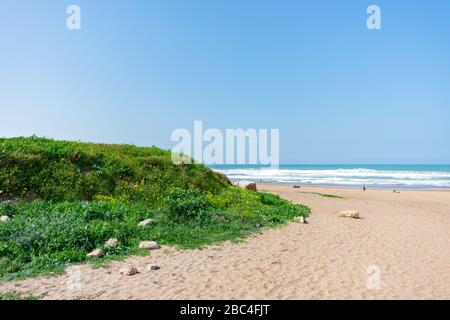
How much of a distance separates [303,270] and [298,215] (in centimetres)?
1032

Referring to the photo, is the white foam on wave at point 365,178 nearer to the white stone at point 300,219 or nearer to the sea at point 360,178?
the sea at point 360,178

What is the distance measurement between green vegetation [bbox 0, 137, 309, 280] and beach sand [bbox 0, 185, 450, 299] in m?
1.00

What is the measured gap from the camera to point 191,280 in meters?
9.68

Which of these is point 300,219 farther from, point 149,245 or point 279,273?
point 149,245

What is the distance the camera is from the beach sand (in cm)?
888

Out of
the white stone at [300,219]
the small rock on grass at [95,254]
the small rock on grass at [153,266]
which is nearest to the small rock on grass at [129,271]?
the small rock on grass at [153,266]

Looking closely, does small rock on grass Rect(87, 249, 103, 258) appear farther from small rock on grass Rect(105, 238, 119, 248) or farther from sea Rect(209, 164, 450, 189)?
sea Rect(209, 164, 450, 189)

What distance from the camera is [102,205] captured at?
16656 mm

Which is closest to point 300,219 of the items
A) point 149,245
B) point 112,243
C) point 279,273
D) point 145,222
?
point 145,222

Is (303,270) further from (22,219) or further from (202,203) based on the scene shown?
(22,219)

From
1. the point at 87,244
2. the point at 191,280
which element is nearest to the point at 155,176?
the point at 87,244

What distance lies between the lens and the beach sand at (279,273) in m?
8.88

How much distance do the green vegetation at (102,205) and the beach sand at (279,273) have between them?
39.4 inches

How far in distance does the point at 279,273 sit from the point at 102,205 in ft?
30.9
